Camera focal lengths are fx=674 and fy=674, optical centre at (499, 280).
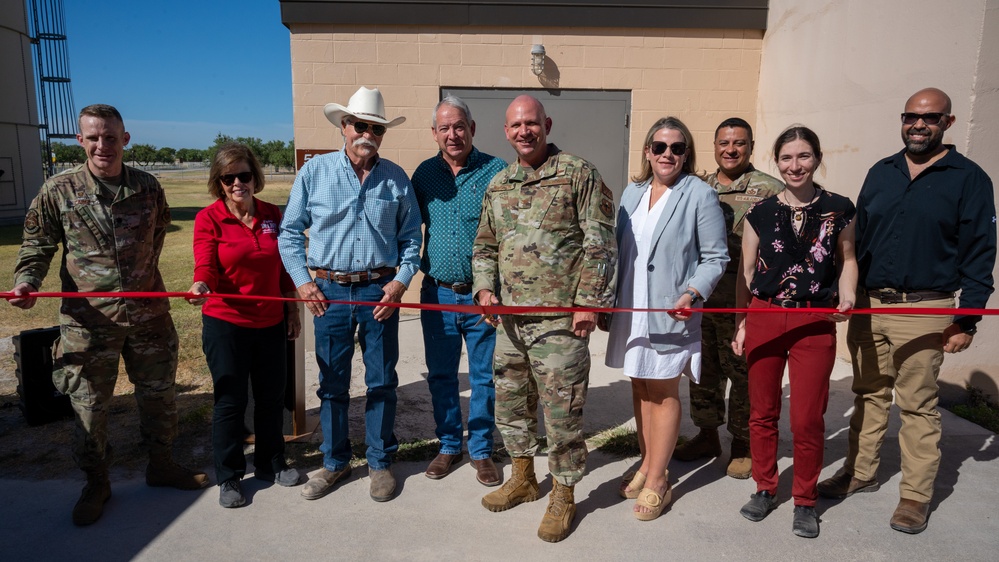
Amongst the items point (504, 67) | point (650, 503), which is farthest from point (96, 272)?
point (504, 67)

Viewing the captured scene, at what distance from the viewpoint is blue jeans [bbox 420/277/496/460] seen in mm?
3791

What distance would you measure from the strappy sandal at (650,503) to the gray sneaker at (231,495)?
202cm

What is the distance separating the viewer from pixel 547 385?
10.5 ft

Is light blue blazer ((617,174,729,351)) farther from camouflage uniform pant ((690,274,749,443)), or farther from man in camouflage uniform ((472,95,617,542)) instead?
camouflage uniform pant ((690,274,749,443))

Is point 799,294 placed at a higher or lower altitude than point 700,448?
higher

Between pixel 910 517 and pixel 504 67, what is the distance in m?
5.67

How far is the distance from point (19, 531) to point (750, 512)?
11.6ft

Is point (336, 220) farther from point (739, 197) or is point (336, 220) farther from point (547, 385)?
point (739, 197)

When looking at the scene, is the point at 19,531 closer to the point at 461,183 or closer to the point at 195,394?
the point at 195,394

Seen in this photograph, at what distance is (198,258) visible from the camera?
3.35 metres

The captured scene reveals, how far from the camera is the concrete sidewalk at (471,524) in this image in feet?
10.1

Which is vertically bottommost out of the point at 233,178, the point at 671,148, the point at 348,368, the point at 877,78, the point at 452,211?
the point at 348,368

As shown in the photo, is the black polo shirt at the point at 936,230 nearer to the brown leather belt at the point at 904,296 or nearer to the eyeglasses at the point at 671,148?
the brown leather belt at the point at 904,296

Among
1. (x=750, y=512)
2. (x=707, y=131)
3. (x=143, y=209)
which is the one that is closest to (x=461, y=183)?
(x=143, y=209)
